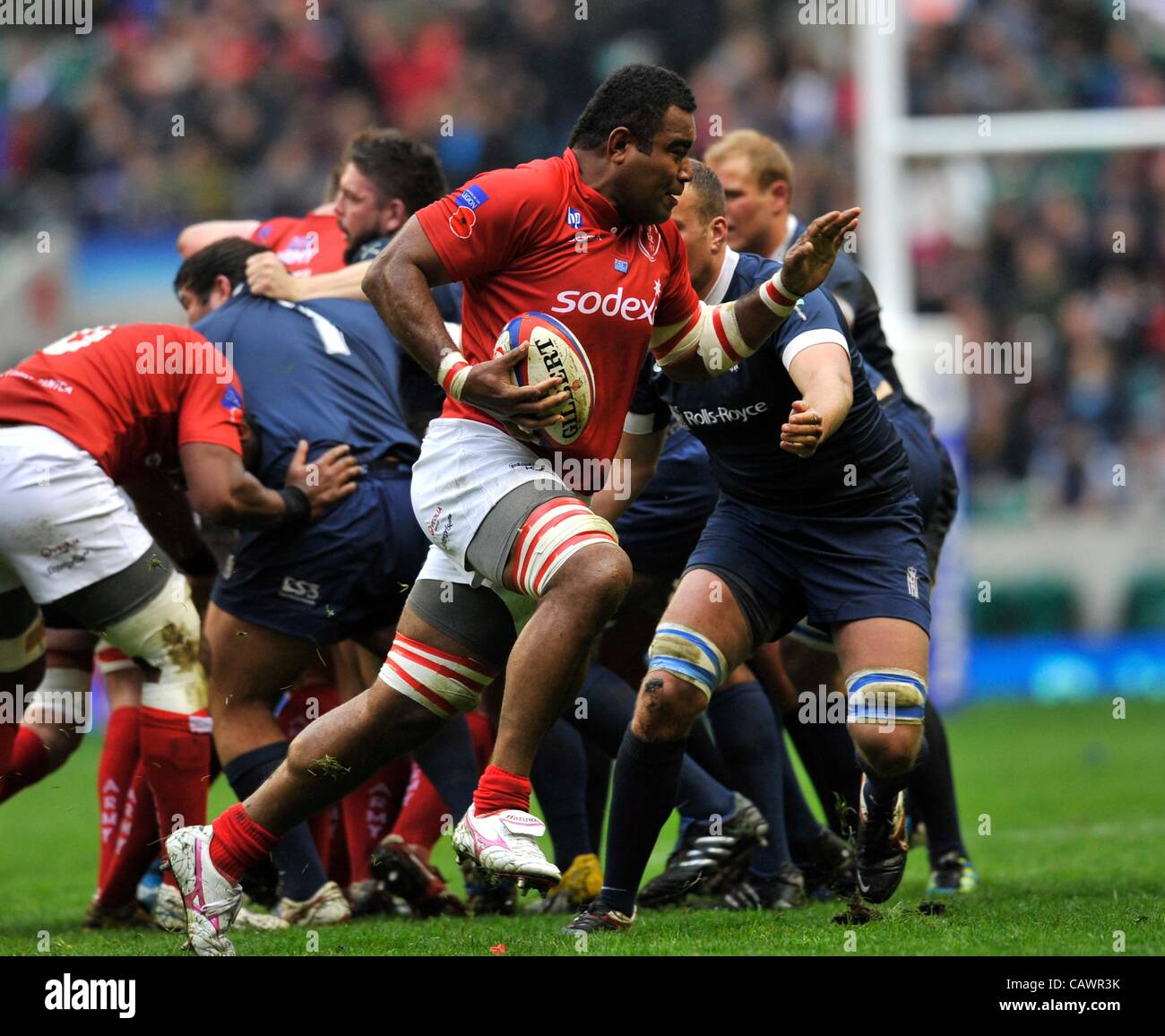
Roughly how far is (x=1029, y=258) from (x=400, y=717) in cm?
1430

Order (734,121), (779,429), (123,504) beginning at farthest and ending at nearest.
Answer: (734,121) → (123,504) → (779,429)

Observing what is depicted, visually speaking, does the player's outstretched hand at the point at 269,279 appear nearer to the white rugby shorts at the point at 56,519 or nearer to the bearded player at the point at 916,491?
the white rugby shorts at the point at 56,519

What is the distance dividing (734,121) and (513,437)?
1354 centimetres

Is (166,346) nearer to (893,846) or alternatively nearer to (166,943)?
(166,943)

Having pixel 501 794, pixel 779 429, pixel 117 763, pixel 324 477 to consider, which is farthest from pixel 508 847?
pixel 117 763

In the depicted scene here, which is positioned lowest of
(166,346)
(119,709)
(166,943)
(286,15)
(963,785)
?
(963,785)

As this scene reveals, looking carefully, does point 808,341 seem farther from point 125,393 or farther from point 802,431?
point 125,393

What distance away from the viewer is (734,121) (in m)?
17.8

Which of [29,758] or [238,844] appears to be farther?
[29,758]

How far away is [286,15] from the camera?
62.5 feet

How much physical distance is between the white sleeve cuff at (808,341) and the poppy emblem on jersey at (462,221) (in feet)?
3.57
